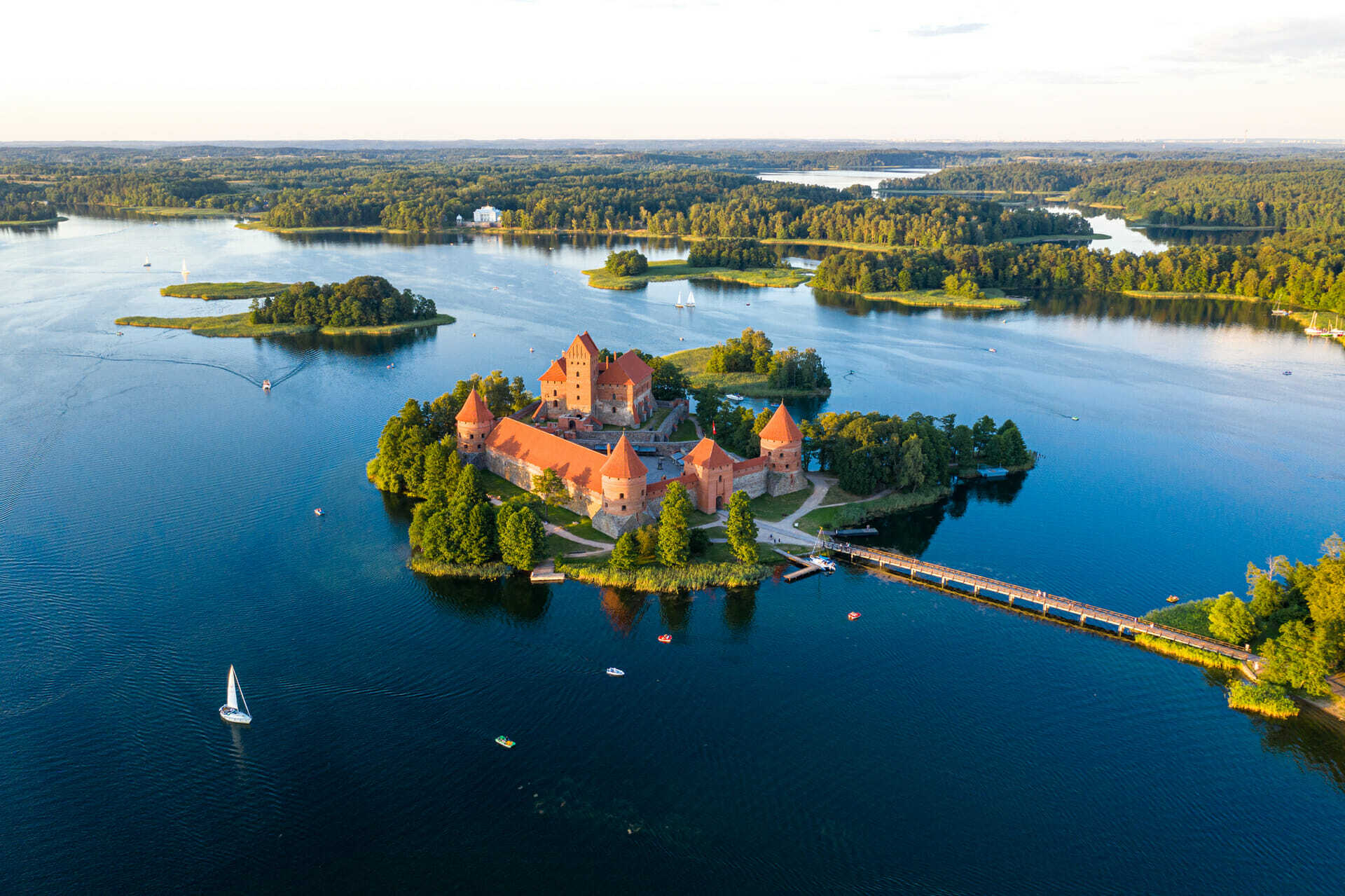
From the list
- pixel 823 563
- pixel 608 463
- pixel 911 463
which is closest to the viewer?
pixel 823 563

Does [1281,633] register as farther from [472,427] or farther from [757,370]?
[757,370]

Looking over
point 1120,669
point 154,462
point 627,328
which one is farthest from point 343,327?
point 1120,669

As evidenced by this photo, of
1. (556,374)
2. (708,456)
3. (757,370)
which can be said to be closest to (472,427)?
(556,374)

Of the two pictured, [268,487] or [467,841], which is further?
[268,487]

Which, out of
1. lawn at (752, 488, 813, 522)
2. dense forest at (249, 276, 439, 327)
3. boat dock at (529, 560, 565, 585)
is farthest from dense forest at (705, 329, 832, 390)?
dense forest at (249, 276, 439, 327)

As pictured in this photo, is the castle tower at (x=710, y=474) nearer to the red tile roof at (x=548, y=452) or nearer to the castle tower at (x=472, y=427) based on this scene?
the red tile roof at (x=548, y=452)

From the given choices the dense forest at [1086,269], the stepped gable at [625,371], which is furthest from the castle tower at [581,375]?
the dense forest at [1086,269]

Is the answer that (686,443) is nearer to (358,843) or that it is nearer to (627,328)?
(358,843)
